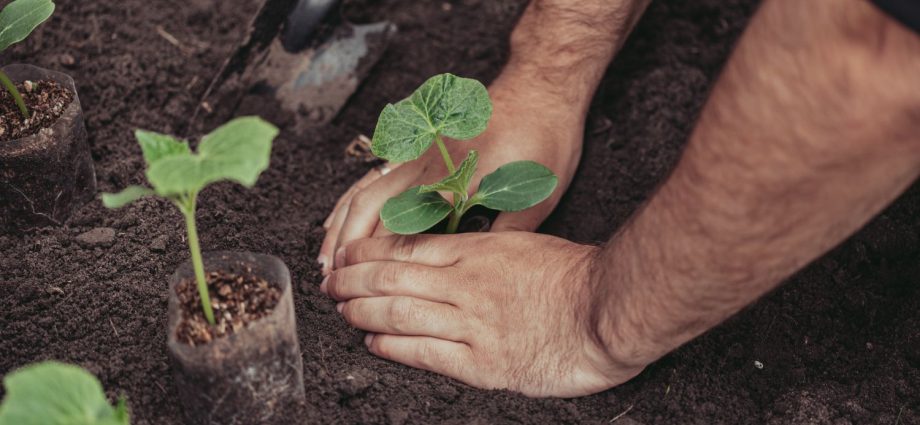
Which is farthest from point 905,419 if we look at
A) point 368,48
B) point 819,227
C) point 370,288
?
point 368,48

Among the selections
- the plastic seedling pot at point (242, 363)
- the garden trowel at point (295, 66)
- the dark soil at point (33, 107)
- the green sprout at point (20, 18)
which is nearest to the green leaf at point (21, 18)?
the green sprout at point (20, 18)

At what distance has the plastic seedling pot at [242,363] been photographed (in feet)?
4.09

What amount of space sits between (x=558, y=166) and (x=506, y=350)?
0.50m

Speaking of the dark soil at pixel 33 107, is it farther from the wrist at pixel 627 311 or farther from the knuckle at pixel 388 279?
the wrist at pixel 627 311

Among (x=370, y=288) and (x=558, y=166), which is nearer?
(x=370, y=288)

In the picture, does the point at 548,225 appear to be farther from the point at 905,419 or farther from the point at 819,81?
the point at 819,81

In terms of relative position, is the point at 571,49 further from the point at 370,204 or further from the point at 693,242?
the point at 693,242

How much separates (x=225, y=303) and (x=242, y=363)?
0.09m

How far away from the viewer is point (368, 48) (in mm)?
2281

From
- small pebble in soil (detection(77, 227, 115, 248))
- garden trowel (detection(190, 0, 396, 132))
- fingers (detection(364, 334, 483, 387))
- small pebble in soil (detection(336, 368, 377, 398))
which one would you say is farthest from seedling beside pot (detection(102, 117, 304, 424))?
garden trowel (detection(190, 0, 396, 132))

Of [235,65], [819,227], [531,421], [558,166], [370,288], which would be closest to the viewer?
[819,227]

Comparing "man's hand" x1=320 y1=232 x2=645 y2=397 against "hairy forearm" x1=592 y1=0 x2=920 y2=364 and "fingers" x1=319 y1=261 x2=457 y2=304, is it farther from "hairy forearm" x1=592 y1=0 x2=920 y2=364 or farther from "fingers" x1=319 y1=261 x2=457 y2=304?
→ "hairy forearm" x1=592 y1=0 x2=920 y2=364

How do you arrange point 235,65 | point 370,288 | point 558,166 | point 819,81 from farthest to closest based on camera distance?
point 235,65 → point 558,166 → point 370,288 → point 819,81

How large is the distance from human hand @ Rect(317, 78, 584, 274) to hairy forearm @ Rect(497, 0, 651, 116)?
0.17ft
